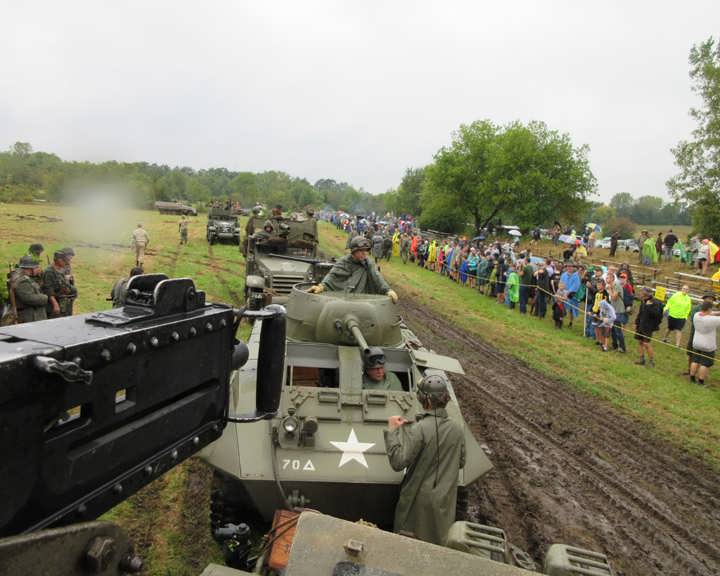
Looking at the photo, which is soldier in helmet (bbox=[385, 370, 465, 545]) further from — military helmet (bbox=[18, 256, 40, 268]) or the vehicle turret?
military helmet (bbox=[18, 256, 40, 268])

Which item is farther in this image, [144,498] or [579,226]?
[579,226]

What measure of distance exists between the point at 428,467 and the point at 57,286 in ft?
25.4

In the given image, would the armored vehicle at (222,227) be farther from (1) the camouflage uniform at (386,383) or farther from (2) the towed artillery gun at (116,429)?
(2) the towed artillery gun at (116,429)

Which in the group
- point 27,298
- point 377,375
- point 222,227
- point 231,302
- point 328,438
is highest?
point 222,227

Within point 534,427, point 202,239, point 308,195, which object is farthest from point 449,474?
point 308,195

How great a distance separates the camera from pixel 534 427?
9.22 meters

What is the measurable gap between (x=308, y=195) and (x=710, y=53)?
6941cm

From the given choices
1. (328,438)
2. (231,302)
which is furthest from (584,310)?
(328,438)

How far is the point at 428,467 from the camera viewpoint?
15.0ft

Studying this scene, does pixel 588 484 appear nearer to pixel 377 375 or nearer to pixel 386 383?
pixel 386 383

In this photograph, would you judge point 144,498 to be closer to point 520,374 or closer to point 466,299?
point 520,374

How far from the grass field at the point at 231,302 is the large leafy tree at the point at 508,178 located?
18341 millimetres

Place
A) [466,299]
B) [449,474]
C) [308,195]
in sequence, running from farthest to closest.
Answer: [308,195] → [466,299] → [449,474]

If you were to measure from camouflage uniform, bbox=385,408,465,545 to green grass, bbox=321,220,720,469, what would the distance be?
5.87 metres
